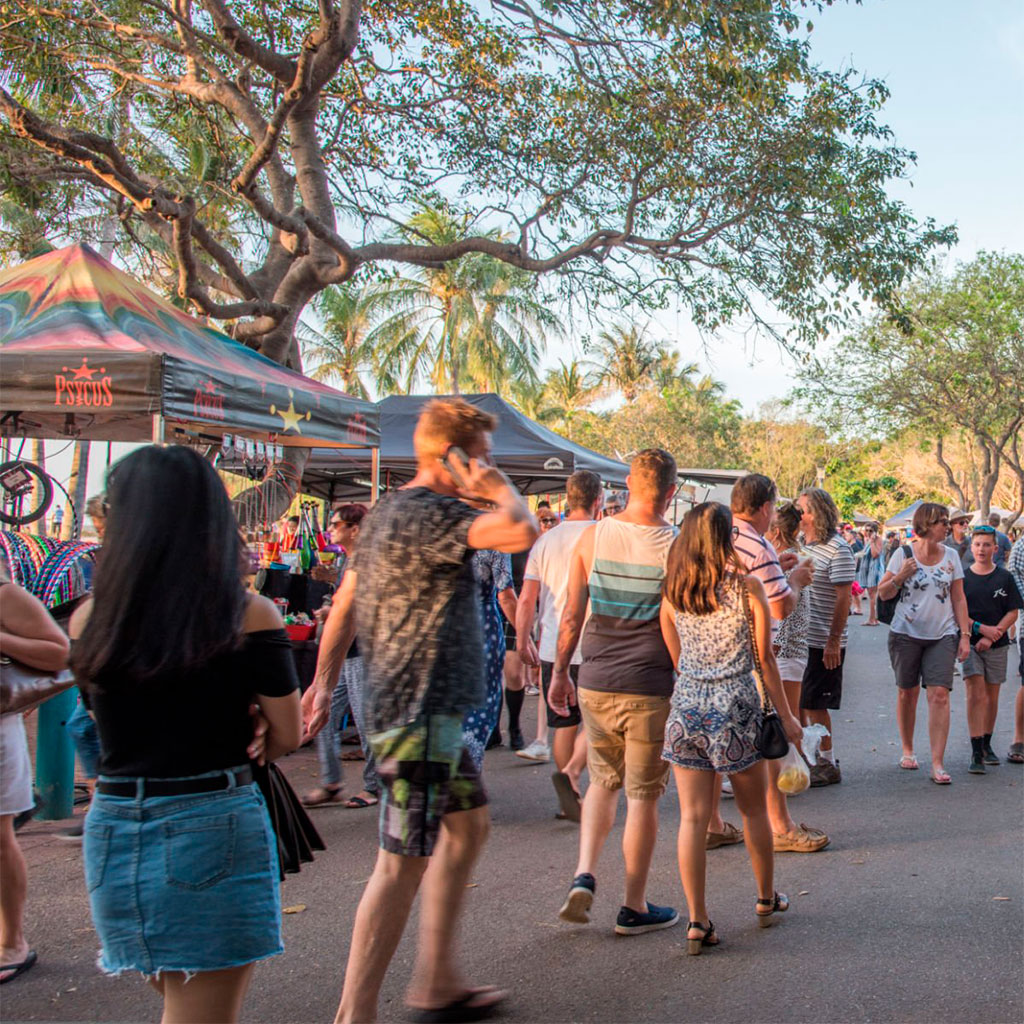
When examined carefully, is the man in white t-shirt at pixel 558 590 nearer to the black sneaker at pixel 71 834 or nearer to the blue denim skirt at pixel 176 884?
the black sneaker at pixel 71 834

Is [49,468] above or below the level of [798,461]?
below

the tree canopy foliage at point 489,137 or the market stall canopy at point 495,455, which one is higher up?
the tree canopy foliage at point 489,137

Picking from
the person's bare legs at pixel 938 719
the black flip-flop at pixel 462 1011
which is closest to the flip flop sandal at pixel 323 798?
the black flip-flop at pixel 462 1011

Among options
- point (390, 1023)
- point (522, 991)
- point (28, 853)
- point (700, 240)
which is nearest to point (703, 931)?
point (522, 991)

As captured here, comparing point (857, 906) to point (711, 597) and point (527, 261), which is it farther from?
point (527, 261)

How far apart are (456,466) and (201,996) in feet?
5.37

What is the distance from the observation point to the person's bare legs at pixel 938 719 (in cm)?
717

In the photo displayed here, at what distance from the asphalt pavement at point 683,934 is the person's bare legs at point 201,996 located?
1462 millimetres

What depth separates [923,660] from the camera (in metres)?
7.39

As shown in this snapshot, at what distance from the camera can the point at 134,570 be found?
210 cm

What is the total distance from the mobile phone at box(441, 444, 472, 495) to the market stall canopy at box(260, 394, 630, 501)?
8.80 meters

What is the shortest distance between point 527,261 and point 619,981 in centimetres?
1146

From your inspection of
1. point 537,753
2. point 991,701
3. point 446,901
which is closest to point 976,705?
point 991,701

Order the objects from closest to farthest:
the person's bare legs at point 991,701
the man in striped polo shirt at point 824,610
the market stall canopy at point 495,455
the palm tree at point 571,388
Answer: the man in striped polo shirt at point 824,610, the person's bare legs at point 991,701, the market stall canopy at point 495,455, the palm tree at point 571,388
